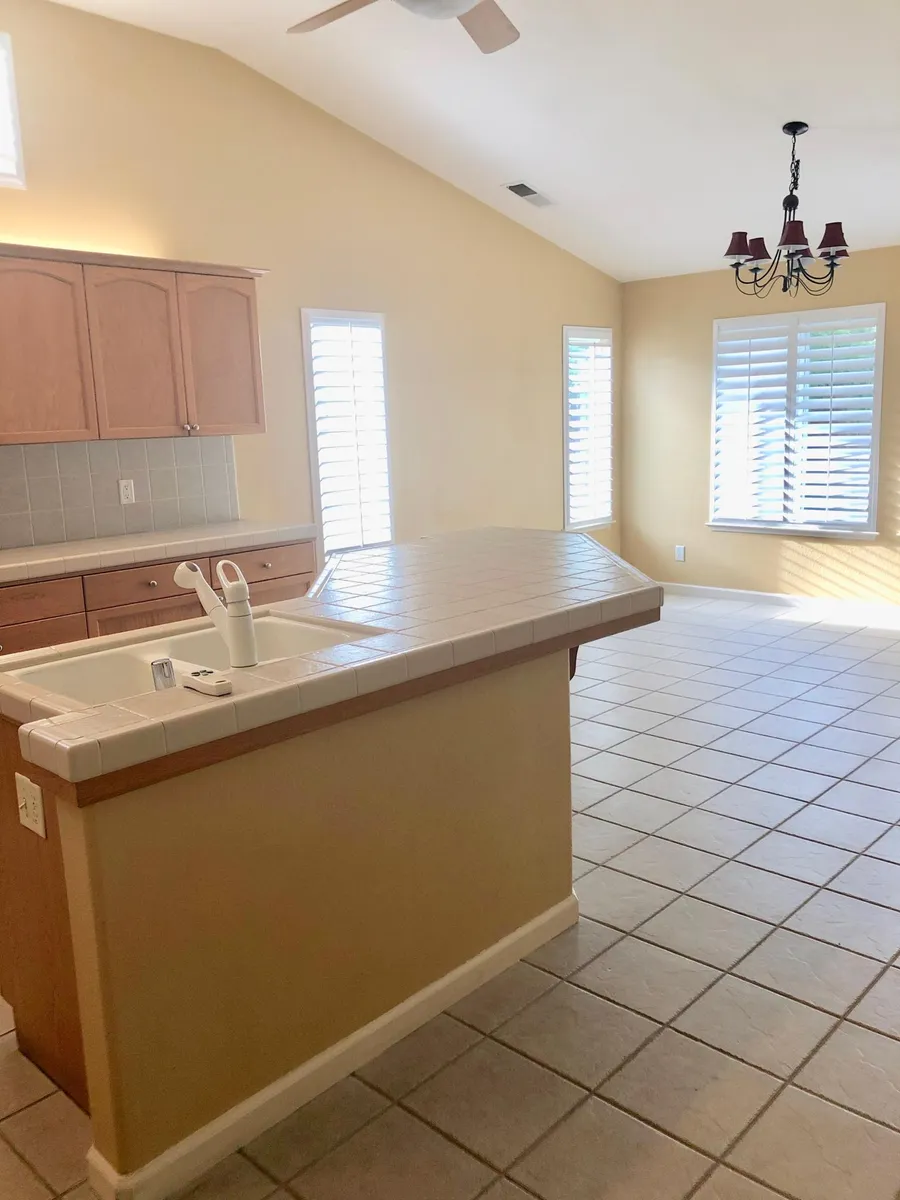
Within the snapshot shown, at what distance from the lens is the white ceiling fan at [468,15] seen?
8.64 ft

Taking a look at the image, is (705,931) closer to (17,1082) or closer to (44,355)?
(17,1082)

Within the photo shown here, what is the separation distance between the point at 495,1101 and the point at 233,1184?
1.83 ft

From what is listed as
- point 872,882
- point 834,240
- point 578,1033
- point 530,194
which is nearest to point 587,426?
point 530,194

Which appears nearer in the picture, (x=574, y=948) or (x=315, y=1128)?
(x=315, y=1128)

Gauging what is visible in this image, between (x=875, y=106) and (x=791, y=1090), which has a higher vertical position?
(x=875, y=106)

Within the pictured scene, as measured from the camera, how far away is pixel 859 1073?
2098 mm

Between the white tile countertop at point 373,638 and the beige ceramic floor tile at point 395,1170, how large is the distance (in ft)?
2.92

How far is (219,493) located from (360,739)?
2986 millimetres

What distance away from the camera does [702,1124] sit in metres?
1.97

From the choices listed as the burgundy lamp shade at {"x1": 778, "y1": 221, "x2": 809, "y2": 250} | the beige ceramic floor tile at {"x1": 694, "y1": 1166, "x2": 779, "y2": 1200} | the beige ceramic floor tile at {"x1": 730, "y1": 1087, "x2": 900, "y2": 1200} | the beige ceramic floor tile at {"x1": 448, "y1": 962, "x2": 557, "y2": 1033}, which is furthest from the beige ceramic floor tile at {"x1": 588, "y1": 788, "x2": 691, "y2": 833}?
the burgundy lamp shade at {"x1": 778, "y1": 221, "x2": 809, "y2": 250}

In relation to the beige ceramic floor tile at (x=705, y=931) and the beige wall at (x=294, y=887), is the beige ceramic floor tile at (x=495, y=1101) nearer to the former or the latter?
the beige wall at (x=294, y=887)

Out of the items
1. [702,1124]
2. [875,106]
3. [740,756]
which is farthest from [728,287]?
[702,1124]

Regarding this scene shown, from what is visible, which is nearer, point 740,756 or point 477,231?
point 740,756

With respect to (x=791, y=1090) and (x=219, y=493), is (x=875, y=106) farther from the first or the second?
(x=791, y=1090)
